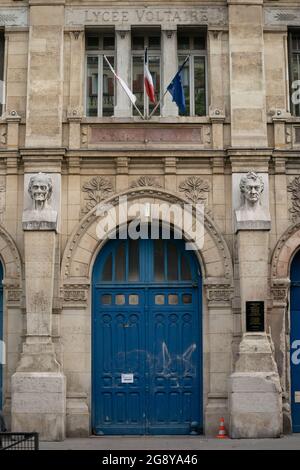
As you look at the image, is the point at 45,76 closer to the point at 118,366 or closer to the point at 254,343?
the point at 118,366

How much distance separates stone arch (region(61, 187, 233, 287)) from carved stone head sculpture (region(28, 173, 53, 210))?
43.5 inches

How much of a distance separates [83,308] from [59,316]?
62cm

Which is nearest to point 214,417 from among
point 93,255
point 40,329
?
point 40,329

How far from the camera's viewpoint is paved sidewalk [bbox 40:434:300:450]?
56.6ft

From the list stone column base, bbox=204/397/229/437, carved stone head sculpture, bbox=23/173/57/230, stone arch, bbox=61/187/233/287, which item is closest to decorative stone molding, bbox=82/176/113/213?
stone arch, bbox=61/187/233/287

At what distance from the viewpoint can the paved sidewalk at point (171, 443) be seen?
17.2m

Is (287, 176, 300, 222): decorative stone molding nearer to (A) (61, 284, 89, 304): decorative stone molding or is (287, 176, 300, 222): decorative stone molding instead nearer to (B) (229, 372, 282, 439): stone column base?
(B) (229, 372, 282, 439): stone column base

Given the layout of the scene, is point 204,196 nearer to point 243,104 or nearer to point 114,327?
point 243,104

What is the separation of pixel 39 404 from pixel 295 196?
321 inches

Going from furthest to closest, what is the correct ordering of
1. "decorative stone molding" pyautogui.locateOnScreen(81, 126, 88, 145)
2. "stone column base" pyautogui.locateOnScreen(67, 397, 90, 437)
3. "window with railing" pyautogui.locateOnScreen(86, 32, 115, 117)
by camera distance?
"window with railing" pyautogui.locateOnScreen(86, 32, 115, 117) → "decorative stone molding" pyautogui.locateOnScreen(81, 126, 88, 145) → "stone column base" pyautogui.locateOnScreen(67, 397, 90, 437)

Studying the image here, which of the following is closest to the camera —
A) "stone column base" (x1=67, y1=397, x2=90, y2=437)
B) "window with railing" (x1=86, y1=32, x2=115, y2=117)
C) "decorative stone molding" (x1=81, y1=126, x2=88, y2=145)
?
"stone column base" (x1=67, y1=397, x2=90, y2=437)

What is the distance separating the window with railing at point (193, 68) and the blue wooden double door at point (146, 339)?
3.75m

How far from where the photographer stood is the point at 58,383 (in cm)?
1873
